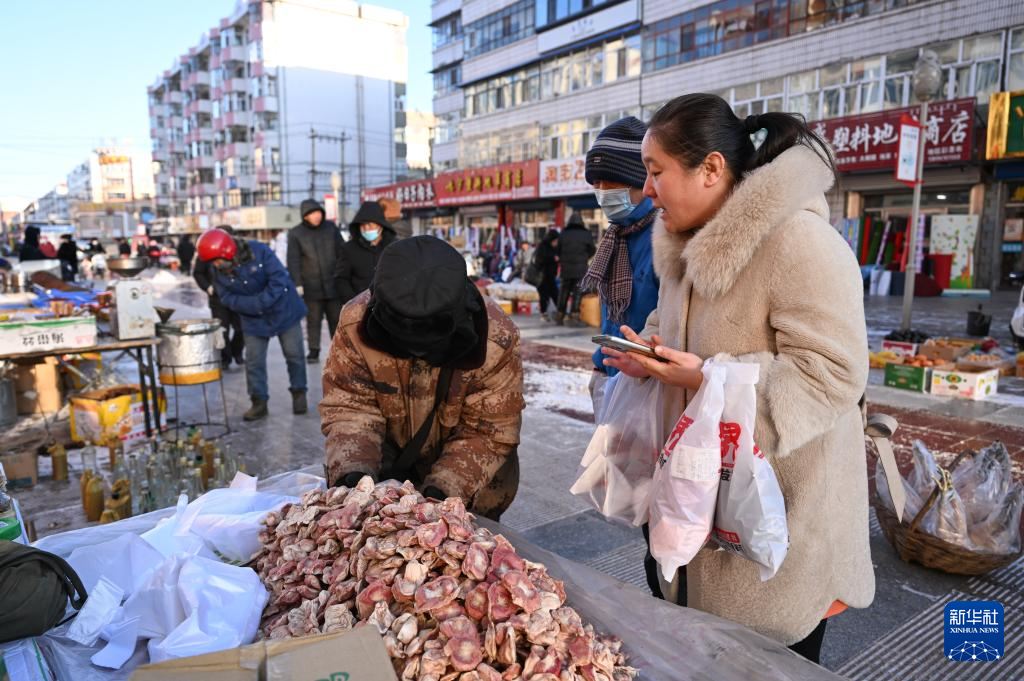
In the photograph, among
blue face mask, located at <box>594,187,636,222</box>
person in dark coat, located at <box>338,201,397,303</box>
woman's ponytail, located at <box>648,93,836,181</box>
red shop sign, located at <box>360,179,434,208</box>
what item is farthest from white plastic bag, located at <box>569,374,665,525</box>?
red shop sign, located at <box>360,179,434,208</box>

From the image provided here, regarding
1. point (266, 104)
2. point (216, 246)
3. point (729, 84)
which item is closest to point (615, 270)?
point (216, 246)

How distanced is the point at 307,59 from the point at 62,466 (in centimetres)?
5347

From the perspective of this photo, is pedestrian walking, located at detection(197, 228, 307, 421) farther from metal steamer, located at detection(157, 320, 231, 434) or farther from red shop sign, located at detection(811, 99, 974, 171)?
red shop sign, located at detection(811, 99, 974, 171)

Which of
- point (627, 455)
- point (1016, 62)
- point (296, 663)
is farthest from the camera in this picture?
point (1016, 62)

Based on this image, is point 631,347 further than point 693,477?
Yes

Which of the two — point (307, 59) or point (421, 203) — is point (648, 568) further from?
point (307, 59)

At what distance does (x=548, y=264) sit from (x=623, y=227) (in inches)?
358

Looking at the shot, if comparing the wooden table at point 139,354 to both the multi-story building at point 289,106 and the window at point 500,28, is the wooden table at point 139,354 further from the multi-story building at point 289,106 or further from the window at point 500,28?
the multi-story building at point 289,106

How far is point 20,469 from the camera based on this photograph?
13.9 feet

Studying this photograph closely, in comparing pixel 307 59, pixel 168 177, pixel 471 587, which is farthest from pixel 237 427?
pixel 168 177

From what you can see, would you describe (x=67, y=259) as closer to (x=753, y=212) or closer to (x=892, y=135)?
(x=753, y=212)

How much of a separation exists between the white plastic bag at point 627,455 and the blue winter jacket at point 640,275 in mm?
849

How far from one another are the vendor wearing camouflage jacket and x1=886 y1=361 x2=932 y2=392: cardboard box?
18.6 feet

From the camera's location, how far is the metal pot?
5.02 meters
